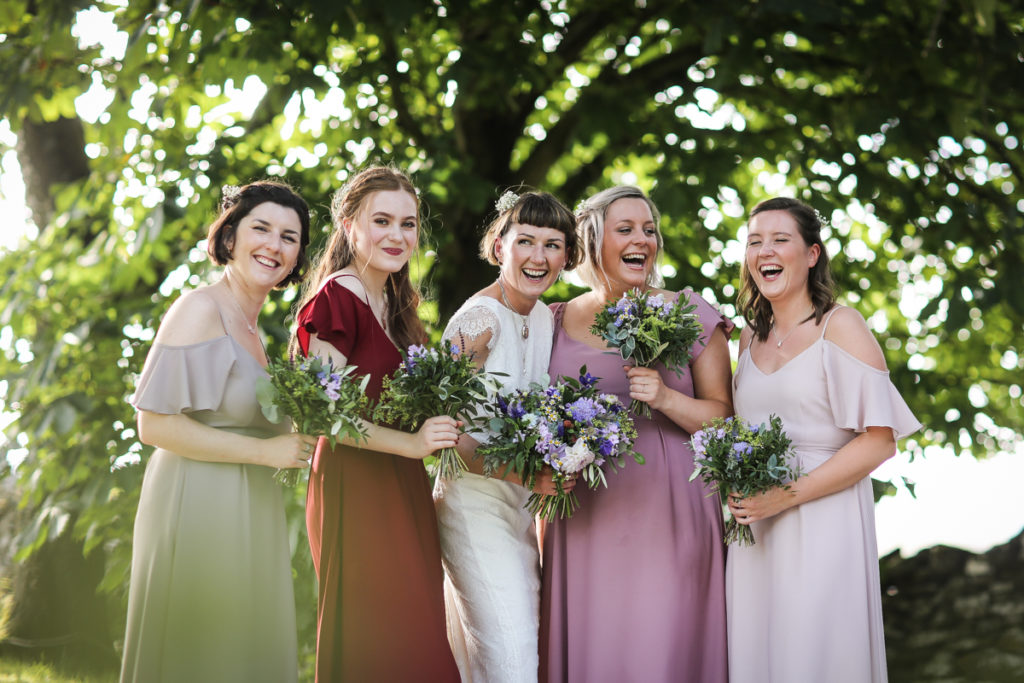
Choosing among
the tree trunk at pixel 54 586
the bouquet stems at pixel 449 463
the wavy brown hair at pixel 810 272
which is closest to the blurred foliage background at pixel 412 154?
the tree trunk at pixel 54 586

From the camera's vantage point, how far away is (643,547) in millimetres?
4441

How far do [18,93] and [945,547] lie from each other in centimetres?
938

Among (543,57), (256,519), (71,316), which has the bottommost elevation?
(256,519)

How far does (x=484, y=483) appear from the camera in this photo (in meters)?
4.35

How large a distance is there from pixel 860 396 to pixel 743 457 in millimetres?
670

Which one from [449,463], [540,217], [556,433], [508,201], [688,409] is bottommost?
[449,463]

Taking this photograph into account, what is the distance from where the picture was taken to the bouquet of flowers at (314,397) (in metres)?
3.60

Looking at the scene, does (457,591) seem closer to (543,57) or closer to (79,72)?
(79,72)

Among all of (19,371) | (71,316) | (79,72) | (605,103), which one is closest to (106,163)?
(79,72)

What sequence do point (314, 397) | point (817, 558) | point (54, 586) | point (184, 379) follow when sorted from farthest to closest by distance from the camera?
point (54, 586)
point (817, 558)
point (184, 379)
point (314, 397)

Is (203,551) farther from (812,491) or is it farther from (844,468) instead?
(844,468)

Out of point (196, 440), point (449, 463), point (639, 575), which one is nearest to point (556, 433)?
point (449, 463)

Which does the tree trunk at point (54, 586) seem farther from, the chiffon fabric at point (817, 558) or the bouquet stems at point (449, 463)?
the chiffon fabric at point (817, 558)

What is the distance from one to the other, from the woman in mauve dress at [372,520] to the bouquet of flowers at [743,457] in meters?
1.09
